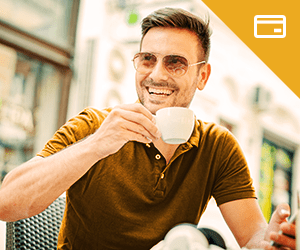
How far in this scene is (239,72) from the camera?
6.95 m

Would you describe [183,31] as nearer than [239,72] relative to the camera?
Yes

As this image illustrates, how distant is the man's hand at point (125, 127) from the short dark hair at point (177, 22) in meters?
0.65

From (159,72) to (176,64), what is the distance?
0.08 m

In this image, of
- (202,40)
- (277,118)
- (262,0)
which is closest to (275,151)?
(277,118)

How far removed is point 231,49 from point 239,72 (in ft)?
1.73

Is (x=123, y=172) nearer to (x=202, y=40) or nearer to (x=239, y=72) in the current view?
(x=202, y=40)

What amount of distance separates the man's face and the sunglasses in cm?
1

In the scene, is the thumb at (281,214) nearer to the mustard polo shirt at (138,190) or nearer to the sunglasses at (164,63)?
the mustard polo shirt at (138,190)

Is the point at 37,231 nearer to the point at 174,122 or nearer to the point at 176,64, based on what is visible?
the point at 174,122

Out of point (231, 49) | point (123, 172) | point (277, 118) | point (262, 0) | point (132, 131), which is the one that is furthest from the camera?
point (277, 118)

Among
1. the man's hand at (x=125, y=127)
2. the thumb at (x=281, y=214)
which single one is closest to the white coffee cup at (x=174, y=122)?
the man's hand at (x=125, y=127)

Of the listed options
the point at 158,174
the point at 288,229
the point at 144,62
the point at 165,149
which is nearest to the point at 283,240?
the point at 288,229

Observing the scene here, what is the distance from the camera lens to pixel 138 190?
4.31 feet

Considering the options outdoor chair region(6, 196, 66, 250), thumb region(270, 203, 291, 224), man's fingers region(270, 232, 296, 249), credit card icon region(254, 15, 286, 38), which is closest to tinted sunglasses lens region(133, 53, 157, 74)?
outdoor chair region(6, 196, 66, 250)
